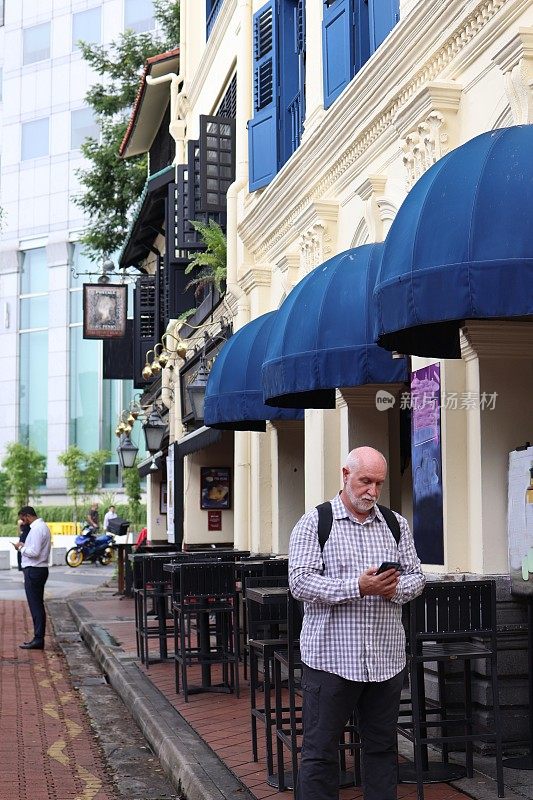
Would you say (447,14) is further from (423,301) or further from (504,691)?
(504,691)

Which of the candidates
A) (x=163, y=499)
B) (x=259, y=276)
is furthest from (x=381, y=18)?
(x=163, y=499)

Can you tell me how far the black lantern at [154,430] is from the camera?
24.0m

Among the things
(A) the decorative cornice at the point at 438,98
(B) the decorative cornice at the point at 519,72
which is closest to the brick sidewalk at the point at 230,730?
(B) the decorative cornice at the point at 519,72

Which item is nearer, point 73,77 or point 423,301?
point 423,301

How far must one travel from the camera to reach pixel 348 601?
516cm

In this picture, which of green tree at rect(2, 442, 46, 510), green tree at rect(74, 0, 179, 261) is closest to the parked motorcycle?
green tree at rect(74, 0, 179, 261)

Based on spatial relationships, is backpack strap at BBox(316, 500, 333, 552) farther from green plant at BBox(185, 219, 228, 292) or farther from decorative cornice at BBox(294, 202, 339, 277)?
green plant at BBox(185, 219, 228, 292)

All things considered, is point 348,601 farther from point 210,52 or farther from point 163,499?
point 163,499

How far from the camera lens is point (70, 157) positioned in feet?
241

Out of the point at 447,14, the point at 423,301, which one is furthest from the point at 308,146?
the point at 423,301

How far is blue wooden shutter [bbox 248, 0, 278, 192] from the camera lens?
14602mm

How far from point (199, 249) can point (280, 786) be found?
1476 cm

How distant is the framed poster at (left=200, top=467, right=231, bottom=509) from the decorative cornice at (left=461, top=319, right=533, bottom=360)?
1369 cm

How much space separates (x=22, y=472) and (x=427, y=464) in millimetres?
57319
